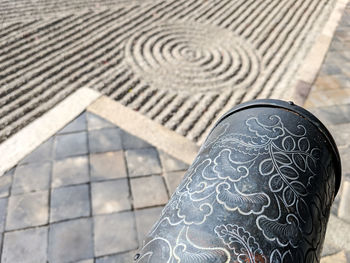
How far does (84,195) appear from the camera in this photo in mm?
2463

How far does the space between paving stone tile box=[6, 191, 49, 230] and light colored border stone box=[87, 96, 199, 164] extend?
0.92 m

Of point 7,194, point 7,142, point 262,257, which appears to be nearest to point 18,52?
point 7,142

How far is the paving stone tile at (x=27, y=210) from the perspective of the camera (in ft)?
7.45

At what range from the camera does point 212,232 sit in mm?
1159

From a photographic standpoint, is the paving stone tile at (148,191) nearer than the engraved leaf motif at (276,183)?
No

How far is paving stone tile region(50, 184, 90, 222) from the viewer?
2.34 meters

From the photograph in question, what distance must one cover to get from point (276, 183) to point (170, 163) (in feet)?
4.94

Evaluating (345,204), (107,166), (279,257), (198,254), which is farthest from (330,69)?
(198,254)

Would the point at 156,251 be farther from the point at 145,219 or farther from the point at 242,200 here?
the point at 145,219

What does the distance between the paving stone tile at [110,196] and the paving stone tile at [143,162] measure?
14 cm

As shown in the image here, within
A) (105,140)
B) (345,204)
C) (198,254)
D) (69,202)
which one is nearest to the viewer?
(198,254)

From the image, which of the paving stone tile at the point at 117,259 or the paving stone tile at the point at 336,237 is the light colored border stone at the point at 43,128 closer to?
the paving stone tile at the point at 117,259

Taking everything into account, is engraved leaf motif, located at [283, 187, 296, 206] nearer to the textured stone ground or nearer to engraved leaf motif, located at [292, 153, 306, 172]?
engraved leaf motif, located at [292, 153, 306, 172]

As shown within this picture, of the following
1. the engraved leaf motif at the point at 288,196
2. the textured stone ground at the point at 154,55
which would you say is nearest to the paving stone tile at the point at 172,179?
the textured stone ground at the point at 154,55
